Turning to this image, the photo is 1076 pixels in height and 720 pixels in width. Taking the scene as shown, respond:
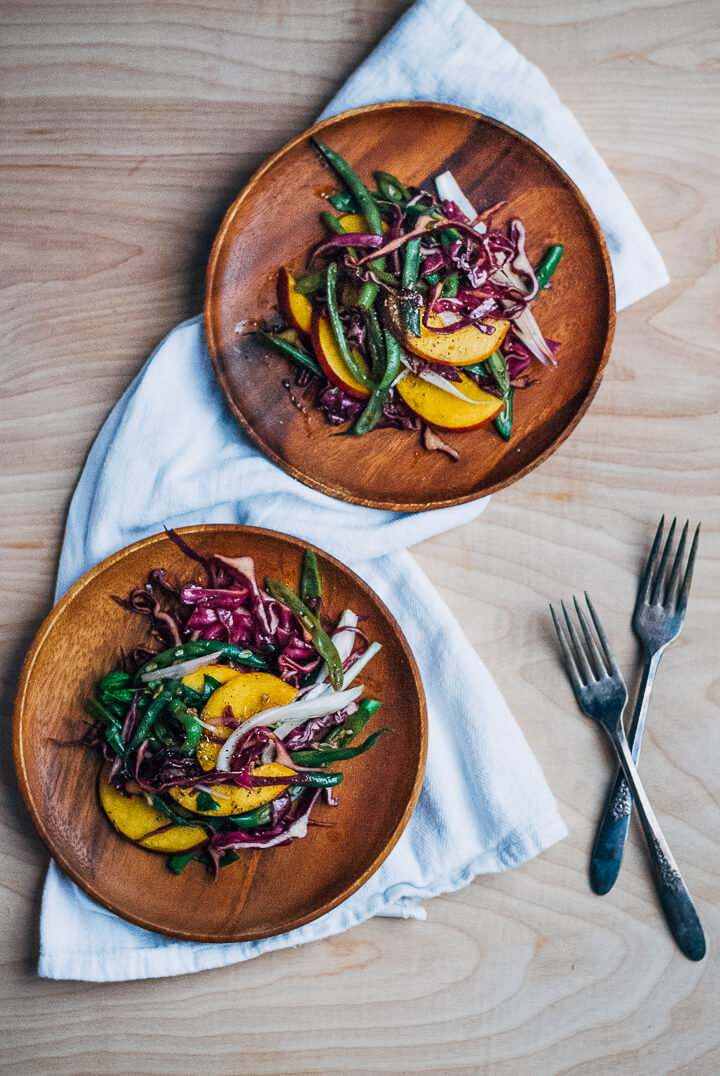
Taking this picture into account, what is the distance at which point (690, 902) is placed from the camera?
2105mm

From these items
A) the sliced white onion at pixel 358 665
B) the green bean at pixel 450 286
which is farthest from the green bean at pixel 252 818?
the green bean at pixel 450 286

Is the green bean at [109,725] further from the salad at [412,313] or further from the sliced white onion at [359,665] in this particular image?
the salad at [412,313]

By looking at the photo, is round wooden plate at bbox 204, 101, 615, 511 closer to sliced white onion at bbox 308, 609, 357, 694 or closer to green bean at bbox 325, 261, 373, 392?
green bean at bbox 325, 261, 373, 392

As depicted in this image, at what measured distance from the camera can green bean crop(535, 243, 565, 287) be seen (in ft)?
6.55

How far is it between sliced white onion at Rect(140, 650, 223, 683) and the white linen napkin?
14.7 inches

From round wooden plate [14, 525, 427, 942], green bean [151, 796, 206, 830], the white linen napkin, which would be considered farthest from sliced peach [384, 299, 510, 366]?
green bean [151, 796, 206, 830]

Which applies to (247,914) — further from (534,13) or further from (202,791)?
(534,13)

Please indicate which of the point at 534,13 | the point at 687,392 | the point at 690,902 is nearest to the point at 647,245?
the point at 687,392

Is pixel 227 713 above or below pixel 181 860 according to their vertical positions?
above

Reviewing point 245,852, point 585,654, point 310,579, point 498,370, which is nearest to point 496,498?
point 498,370

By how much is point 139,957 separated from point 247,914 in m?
0.32

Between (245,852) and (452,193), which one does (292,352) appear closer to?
(452,193)

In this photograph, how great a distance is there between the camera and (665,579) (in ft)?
7.06

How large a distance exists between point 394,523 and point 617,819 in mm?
953
